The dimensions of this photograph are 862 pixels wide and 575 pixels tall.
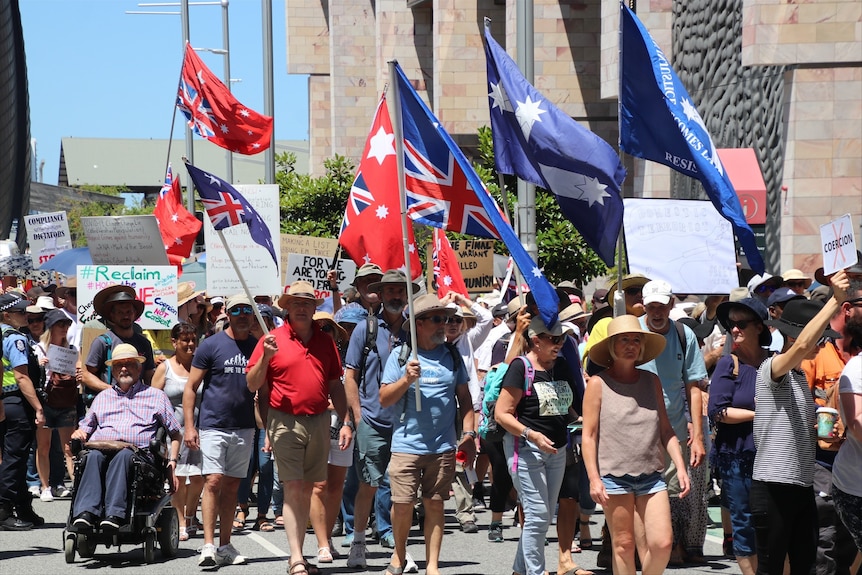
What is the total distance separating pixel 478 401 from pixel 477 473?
1.17m

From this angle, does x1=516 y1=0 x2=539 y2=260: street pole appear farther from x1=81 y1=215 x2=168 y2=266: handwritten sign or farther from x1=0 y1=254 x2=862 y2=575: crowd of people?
x1=81 y1=215 x2=168 y2=266: handwritten sign

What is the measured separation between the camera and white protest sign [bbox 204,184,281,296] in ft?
51.4

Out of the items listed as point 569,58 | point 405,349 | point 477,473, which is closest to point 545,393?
point 405,349

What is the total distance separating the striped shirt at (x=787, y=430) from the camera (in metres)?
8.23

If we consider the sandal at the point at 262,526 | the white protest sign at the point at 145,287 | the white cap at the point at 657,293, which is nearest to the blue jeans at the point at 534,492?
the white cap at the point at 657,293

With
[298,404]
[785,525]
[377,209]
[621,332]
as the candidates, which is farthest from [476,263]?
[785,525]

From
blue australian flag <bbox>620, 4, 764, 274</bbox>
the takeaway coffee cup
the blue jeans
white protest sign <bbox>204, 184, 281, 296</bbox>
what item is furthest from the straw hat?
white protest sign <bbox>204, 184, 281, 296</bbox>

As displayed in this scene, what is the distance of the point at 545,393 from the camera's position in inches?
364

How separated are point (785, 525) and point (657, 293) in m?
2.36

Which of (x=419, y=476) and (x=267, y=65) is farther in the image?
(x=267, y=65)

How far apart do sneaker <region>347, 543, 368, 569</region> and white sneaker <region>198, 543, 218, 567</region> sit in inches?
37.9

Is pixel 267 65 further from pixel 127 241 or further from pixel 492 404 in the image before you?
pixel 492 404

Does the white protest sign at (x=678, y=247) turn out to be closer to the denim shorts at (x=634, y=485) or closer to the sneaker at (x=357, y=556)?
the sneaker at (x=357, y=556)

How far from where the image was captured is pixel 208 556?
10.7m
